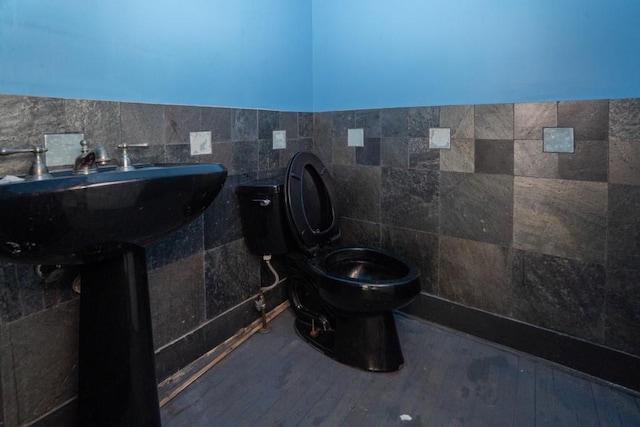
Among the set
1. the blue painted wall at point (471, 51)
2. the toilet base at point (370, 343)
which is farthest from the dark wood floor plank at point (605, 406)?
the blue painted wall at point (471, 51)

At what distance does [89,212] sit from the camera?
2.40 feet

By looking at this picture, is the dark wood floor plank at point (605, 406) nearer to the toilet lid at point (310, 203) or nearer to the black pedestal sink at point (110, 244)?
the toilet lid at point (310, 203)

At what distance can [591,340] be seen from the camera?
1464 millimetres

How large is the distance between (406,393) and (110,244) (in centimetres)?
117

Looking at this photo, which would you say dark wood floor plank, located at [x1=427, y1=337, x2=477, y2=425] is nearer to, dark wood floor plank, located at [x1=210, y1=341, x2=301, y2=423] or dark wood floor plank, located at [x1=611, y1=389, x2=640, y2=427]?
dark wood floor plank, located at [x1=611, y1=389, x2=640, y2=427]

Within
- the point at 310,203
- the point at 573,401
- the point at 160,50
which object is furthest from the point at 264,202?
the point at 573,401

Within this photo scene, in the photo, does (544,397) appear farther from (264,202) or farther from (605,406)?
(264,202)

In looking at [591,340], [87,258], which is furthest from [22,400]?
[591,340]

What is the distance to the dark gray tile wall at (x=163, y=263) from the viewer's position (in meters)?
1.02

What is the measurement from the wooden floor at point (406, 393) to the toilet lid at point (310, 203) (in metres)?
0.53

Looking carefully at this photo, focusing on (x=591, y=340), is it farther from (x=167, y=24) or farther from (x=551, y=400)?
→ (x=167, y=24)

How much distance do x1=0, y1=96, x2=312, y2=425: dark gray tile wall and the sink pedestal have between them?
0.19 m

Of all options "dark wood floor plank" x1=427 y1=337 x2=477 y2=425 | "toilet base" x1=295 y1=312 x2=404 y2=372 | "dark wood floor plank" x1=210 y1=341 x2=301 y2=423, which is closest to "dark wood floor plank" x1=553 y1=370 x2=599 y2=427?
"dark wood floor plank" x1=427 y1=337 x2=477 y2=425

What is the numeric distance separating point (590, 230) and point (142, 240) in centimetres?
159
